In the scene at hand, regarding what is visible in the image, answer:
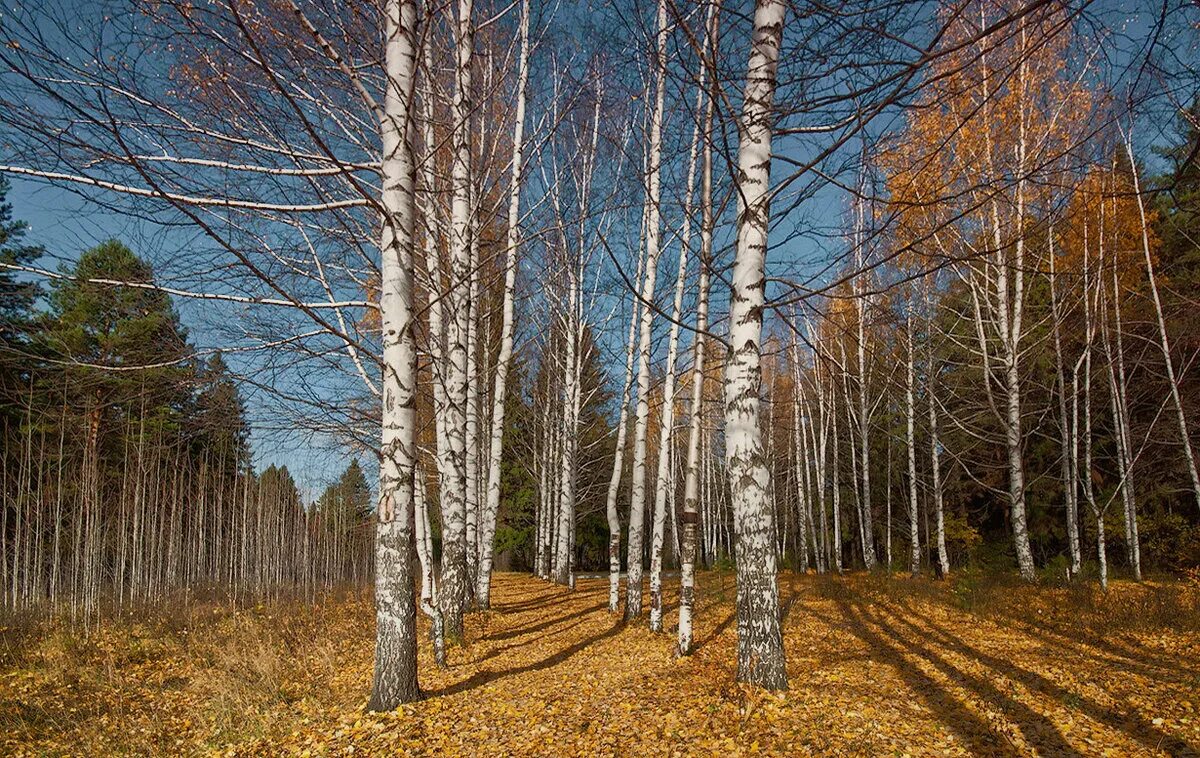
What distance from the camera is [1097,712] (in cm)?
428

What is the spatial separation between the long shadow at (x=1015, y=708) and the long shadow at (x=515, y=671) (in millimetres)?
3698

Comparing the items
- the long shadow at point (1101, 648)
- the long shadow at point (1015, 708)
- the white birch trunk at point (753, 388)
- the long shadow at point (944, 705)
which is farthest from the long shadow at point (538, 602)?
the long shadow at point (1101, 648)

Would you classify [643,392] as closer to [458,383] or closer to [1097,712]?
[458,383]

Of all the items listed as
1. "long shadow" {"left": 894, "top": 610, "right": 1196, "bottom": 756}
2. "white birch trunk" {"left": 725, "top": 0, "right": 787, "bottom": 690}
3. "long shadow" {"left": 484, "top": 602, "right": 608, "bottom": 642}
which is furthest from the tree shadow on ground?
"long shadow" {"left": 484, "top": 602, "right": 608, "bottom": 642}

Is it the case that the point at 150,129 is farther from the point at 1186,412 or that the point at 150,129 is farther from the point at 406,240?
the point at 1186,412

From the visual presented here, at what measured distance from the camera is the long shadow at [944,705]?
11.9 ft

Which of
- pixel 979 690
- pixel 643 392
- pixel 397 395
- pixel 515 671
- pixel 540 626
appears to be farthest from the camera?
pixel 540 626

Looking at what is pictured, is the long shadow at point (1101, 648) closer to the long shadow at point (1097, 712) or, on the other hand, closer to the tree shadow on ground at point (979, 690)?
the tree shadow on ground at point (979, 690)

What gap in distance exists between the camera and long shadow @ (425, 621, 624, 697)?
4.94m

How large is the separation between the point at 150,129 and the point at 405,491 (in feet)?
10.00

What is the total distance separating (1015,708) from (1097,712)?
22.2 inches

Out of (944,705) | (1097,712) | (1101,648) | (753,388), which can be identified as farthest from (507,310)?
(1101,648)

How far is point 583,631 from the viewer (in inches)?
319

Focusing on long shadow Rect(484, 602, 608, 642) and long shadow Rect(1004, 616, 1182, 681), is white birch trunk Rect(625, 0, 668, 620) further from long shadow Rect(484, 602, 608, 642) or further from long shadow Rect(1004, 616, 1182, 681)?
long shadow Rect(1004, 616, 1182, 681)
